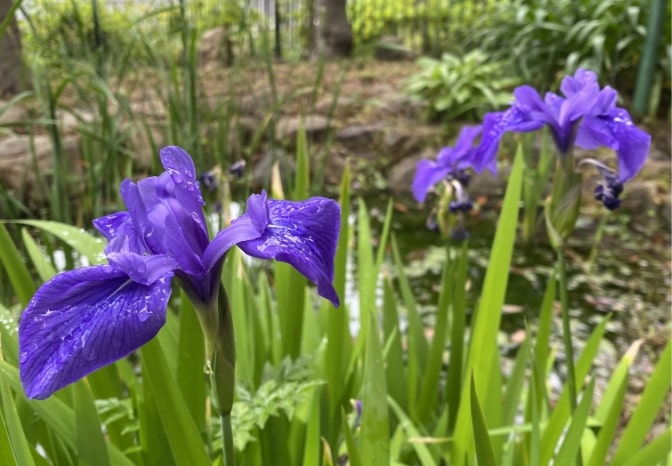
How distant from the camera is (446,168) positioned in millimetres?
1485

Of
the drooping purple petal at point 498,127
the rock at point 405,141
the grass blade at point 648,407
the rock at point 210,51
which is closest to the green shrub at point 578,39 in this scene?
the rock at point 405,141

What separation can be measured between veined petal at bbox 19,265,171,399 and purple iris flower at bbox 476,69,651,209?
2.49 feet

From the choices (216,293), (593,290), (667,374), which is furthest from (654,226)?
(216,293)

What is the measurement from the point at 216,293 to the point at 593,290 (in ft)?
8.50

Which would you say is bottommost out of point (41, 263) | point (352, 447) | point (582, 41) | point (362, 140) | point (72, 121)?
point (362, 140)

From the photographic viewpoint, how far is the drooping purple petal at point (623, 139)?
1.01 m

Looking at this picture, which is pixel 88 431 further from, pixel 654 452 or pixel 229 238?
pixel 654 452

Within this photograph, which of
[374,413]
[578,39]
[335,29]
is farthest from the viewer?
[335,29]

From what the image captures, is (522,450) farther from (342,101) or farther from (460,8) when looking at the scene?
(460,8)

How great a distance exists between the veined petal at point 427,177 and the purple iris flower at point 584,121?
1.27 ft

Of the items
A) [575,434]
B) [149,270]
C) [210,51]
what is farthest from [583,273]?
[210,51]

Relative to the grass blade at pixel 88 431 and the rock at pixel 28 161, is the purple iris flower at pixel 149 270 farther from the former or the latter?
the rock at pixel 28 161

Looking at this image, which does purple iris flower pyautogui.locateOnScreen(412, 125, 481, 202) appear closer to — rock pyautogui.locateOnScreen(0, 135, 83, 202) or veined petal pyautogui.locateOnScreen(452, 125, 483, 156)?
veined petal pyautogui.locateOnScreen(452, 125, 483, 156)

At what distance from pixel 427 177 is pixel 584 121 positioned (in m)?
0.51
